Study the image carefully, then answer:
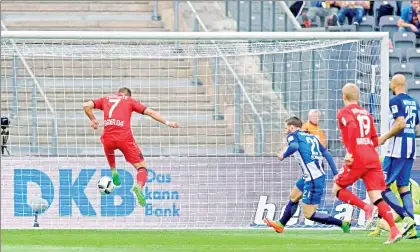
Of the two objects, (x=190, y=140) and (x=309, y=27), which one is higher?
(x=309, y=27)

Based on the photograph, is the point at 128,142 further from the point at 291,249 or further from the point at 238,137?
the point at 291,249

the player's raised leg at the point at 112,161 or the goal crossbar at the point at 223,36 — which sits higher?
the goal crossbar at the point at 223,36

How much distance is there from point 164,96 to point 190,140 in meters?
0.94

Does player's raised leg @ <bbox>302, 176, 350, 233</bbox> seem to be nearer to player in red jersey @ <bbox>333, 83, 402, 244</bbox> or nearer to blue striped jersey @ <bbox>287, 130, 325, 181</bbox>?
blue striped jersey @ <bbox>287, 130, 325, 181</bbox>

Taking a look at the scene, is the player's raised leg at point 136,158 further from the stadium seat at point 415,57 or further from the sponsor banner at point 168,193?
the stadium seat at point 415,57

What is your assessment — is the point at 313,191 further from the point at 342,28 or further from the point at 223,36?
the point at 342,28

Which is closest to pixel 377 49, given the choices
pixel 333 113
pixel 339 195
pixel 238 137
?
pixel 333 113

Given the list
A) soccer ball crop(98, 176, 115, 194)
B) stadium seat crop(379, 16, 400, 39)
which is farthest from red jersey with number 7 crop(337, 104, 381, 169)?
stadium seat crop(379, 16, 400, 39)

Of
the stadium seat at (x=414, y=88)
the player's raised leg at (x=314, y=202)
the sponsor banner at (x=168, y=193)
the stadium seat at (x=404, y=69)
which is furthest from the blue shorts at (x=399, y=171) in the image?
the stadium seat at (x=404, y=69)

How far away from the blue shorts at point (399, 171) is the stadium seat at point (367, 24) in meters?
8.69

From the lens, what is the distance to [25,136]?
17.7 m

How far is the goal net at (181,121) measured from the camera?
16625mm

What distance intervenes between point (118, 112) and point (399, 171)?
3.85 m

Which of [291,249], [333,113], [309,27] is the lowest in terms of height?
[291,249]
